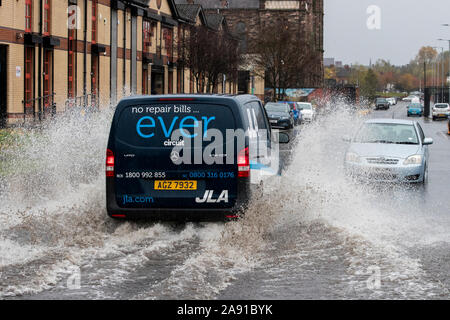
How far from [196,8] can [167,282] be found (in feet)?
187

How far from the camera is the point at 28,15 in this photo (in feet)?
110

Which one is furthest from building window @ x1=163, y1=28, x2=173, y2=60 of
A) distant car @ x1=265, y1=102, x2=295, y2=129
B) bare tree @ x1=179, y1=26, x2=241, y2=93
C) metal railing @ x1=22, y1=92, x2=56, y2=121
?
metal railing @ x1=22, y1=92, x2=56, y2=121

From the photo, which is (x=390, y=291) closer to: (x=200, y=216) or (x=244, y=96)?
(x=200, y=216)

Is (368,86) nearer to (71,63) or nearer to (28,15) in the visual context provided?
(71,63)

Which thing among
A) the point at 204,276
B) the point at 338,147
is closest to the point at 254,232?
the point at 204,276

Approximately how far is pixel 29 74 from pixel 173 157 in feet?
85.9

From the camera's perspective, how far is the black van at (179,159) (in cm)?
907

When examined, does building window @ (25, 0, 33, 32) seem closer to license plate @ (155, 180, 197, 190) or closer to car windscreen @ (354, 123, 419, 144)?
car windscreen @ (354, 123, 419, 144)

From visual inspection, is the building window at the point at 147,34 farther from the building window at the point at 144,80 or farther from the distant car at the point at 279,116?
the distant car at the point at 279,116

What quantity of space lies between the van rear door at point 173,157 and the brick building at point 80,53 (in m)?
23.7

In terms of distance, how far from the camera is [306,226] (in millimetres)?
9977

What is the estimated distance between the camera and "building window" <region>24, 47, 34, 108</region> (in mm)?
33375

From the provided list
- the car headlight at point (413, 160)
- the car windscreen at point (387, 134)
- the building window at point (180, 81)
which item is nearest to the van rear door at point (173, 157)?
the car headlight at point (413, 160)

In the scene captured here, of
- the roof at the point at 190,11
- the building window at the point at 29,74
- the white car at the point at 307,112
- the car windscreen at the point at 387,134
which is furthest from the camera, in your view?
the white car at the point at 307,112
